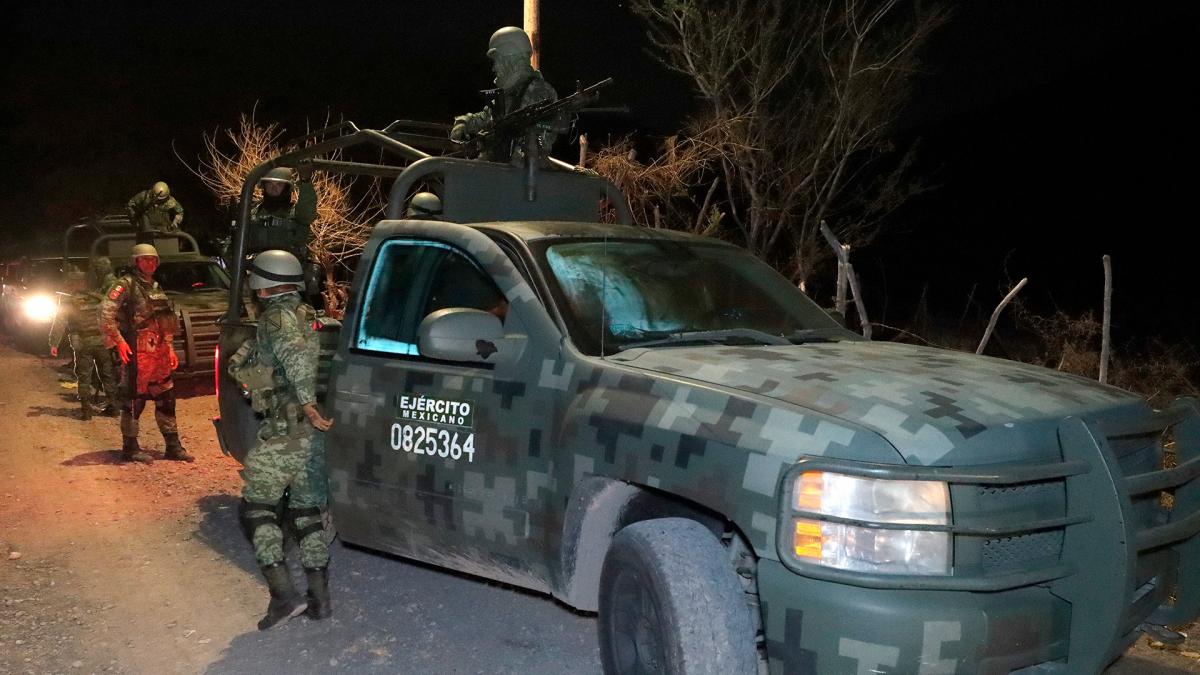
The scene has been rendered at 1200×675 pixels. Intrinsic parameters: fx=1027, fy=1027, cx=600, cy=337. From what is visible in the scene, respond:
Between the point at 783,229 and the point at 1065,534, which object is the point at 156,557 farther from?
the point at 783,229

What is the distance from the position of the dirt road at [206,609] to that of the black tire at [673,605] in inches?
38.6

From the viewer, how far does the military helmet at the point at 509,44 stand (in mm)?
6039

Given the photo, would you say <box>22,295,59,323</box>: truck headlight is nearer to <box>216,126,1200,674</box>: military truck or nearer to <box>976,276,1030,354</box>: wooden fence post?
<box>216,126,1200,674</box>: military truck

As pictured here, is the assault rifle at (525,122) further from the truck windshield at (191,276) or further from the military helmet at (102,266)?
the truck windshield at (191,276)

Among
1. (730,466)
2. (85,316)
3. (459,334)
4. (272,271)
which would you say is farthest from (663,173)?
(730,466)

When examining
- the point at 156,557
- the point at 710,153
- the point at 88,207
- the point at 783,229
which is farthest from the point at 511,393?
the point at 88,207

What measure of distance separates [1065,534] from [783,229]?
42.1 ft

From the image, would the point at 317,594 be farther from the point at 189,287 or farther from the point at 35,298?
the point at 35,298

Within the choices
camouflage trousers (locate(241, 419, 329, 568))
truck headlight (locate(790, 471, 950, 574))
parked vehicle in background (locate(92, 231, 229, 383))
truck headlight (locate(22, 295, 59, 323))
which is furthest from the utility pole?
truck headlight (locate(22, 295, 59, 323))

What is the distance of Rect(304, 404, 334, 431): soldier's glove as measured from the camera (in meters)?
4.49

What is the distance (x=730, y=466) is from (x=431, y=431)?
153cm

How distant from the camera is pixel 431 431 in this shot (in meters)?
4.06

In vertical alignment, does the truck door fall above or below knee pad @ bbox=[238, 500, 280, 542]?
above

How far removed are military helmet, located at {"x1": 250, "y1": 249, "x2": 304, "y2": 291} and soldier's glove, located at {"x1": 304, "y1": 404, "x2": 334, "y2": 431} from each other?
2.08 feet
